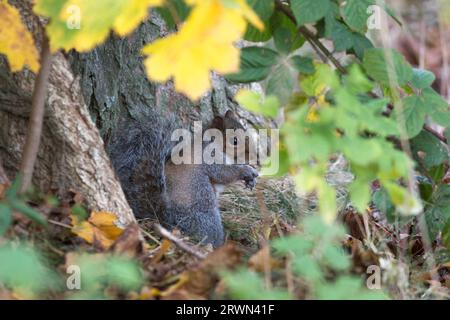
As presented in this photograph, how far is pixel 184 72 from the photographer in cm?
138

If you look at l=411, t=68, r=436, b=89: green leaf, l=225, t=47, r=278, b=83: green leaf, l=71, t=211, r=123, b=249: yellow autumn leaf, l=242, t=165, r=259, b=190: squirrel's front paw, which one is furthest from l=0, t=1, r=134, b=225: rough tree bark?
l=242, t=165, r=259, b=190: squirrel's front paw

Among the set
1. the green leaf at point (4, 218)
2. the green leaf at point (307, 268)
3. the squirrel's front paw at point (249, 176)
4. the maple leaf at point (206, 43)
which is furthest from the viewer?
the squirrel's front paw at point (249, 176)

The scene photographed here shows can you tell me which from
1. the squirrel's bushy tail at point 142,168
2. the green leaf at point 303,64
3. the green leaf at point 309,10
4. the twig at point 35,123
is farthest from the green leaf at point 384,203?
the squirrel's bushy tail at point 142,168

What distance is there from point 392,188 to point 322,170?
5.9 inches

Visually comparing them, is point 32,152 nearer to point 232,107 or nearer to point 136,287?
point 136,287

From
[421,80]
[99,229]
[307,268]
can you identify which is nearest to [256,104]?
[307,268]

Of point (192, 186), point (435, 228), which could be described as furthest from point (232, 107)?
point (435, 228)

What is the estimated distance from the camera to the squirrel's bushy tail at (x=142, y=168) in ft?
10.8

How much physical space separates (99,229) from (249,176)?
159cm

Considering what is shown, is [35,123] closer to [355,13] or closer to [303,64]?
[303,64]

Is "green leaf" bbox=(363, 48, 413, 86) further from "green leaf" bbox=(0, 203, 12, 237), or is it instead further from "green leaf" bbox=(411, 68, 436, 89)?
"green leaf" bbox=(0, 203, 12, 237)

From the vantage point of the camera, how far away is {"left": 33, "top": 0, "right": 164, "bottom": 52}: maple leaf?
145 cm

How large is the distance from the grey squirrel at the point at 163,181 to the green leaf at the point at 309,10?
1.32 m

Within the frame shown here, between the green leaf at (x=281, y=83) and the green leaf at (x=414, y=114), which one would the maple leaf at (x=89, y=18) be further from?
the green leaf at (x=414, y=114)
